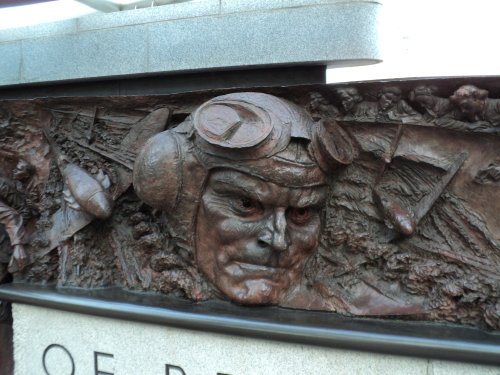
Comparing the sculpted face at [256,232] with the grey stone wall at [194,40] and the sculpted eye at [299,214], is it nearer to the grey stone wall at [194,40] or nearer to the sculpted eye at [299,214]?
the sculpted eye at [299,214]

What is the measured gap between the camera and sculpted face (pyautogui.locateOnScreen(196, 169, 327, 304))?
8.84 feet

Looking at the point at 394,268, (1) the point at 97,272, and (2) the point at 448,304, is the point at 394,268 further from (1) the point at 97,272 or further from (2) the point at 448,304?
(1) the point at 97,272

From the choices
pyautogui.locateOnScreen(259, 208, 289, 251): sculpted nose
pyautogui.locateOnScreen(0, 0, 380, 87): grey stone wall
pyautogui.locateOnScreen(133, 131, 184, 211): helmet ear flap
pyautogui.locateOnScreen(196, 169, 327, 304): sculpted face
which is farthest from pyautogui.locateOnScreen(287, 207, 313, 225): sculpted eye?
pyautogui.locateOnScreen(0, 0, 380, 87): grey stone wall

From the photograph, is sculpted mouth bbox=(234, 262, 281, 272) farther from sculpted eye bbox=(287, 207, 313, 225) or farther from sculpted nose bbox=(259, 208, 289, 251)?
sculpted eye bbox=(287, 207, 313, 225)

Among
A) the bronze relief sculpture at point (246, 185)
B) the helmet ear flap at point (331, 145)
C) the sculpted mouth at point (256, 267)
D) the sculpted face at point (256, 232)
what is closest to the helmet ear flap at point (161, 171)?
the bronze relief sculpture at point (246, 185)

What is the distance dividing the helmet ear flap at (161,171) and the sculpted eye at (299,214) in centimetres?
68

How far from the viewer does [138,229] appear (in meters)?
3.22

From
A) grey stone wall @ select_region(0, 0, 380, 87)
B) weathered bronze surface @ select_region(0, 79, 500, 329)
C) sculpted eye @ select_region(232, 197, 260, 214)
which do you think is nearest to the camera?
weathered bronze surface @ select_region(0, 79, 500, 329)

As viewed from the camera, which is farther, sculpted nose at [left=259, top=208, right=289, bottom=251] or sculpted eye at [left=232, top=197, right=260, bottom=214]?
sculpted eye at [left=232, top=197, right=260, bottom=214]

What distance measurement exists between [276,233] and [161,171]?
2.57 feet

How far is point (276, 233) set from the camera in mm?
2678

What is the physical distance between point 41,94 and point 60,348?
251 centimetres

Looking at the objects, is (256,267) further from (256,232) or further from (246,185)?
(246,185)

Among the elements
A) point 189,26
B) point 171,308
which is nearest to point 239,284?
point 171,308
